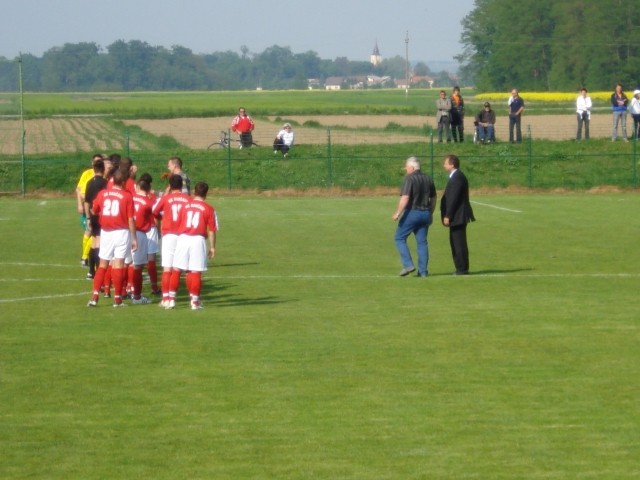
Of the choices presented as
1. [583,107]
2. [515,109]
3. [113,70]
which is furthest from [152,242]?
[113,70]

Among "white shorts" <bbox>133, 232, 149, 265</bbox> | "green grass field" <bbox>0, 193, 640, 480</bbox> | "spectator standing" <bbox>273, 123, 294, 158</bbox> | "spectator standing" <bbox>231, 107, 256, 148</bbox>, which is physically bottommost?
"green grass field" <bbox>0, 193, 640, 480</bbox>

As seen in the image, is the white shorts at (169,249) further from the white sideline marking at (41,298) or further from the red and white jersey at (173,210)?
the white sideline marking at (41,298)

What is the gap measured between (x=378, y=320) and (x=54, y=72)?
7446 cm

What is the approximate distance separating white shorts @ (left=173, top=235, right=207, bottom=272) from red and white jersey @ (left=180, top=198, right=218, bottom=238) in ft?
0.23

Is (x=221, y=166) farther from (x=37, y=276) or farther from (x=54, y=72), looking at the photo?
(x=54, y=72)

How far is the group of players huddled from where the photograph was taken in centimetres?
1503

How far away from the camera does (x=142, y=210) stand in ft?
53.5

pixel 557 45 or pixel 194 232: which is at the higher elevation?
pixel 557 45

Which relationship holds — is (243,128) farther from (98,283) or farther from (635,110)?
(98,283)

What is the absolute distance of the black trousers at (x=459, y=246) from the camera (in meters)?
18.9

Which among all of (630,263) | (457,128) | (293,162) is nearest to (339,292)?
(630,263)

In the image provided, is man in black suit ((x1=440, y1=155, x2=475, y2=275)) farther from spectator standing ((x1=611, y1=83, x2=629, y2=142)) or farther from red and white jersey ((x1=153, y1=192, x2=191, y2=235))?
spectator standing ((x1=611, y1=83, x2=629, y2=142))

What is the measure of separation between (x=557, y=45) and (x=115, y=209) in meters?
103

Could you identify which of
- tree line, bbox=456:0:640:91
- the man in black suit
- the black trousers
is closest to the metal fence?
the black trousers
